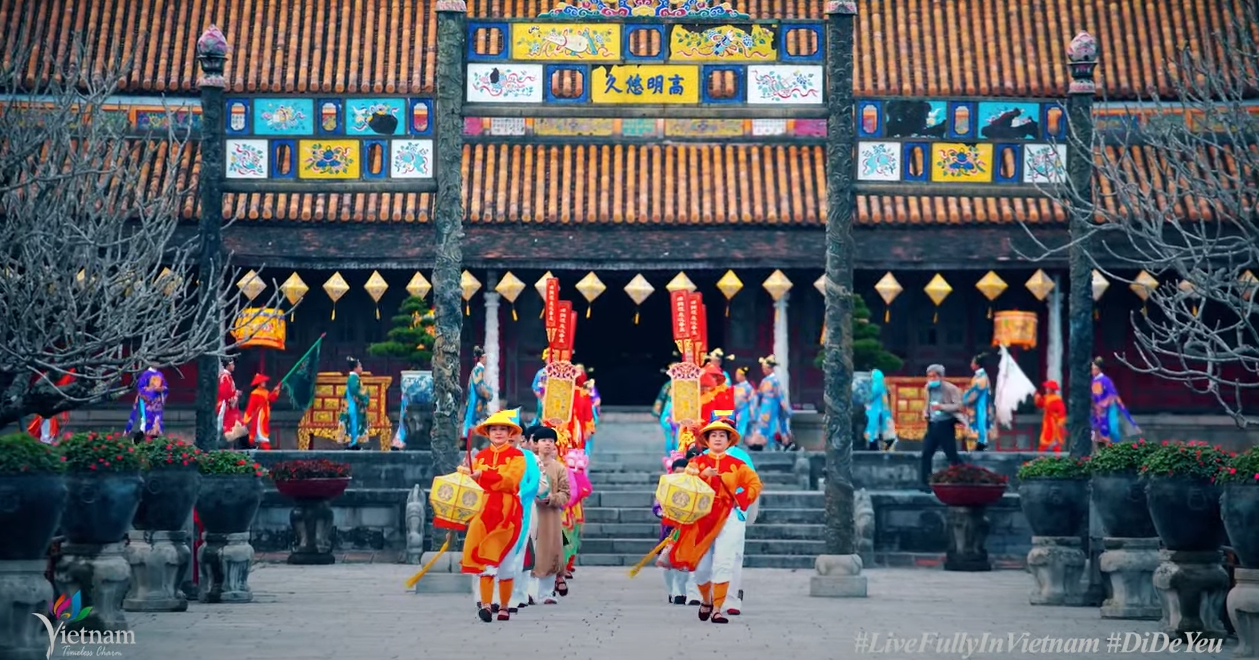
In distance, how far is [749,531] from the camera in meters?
24.1

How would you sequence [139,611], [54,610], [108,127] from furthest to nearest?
[108,127] → [139,611] → [54,610]

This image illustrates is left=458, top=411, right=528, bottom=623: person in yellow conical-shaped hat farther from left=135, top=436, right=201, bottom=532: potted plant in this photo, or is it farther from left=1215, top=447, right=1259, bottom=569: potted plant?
left=1215, top=447, right=1259, bottom=569: potted plant

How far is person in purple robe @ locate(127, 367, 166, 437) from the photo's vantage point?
2895 cm

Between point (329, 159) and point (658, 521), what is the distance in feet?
21.8

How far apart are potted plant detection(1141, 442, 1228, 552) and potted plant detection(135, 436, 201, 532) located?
7.56 metres

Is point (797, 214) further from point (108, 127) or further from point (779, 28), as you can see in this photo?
point (108, 127)

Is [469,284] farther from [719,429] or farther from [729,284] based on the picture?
[719,429]

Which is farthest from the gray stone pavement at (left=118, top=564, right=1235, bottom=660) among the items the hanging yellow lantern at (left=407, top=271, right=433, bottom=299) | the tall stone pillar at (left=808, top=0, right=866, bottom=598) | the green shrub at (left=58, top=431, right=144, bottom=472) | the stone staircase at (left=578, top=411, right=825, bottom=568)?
the hanging yellow lantern at (left=407, top=271, right=433, bottom=299)

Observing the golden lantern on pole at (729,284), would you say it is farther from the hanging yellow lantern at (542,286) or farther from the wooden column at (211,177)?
the wooden column at (211,177)

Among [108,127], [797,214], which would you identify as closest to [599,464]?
[797,214]

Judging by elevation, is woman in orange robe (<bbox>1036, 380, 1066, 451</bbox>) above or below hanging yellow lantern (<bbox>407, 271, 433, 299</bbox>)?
below

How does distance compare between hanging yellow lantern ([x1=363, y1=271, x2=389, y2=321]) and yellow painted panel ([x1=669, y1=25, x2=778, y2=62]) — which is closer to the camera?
yellow painted panel ([x1=669, y1=25, x2=778, y2=62])

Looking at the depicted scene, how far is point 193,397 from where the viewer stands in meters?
32.1

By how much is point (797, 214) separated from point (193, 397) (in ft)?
32.2
